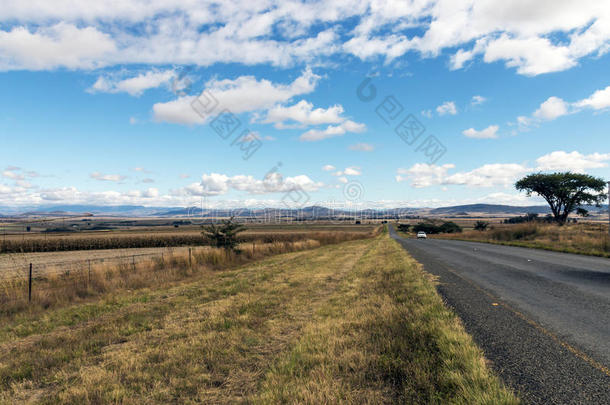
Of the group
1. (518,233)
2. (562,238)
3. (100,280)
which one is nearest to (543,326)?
(100,280)

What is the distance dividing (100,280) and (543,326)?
1636 centimetres

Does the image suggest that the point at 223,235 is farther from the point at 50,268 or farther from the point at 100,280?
the point at 100,280

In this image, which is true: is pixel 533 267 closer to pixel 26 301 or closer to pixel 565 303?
pixel 565 303

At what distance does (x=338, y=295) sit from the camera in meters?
11.0

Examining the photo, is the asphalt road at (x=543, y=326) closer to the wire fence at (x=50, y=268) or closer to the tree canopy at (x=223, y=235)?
the wire fence at (x=50, y=268)

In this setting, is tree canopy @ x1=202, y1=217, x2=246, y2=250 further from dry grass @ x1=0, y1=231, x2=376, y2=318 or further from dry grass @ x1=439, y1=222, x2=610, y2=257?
dry grass @ x1=439, y1=222, x2=610, y2=257

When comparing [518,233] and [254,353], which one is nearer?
[254,353]

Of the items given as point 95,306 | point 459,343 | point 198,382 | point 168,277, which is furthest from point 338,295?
point 168,277

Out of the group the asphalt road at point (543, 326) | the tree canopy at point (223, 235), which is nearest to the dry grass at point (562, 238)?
the asphalt road at point (543, 326)

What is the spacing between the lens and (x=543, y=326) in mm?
6711

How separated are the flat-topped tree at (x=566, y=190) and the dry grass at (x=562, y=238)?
17.2m

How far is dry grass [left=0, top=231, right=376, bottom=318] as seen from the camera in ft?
38.8

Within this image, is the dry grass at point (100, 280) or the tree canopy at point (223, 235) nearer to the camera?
the dry grass at point (100, 280)

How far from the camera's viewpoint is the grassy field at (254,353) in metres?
4.59
